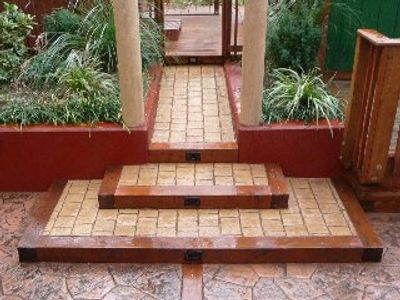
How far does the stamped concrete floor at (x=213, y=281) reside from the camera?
312cm

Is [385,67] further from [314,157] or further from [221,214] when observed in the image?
[221,214]

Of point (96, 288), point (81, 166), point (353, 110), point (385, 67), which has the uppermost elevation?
point (385, 67)

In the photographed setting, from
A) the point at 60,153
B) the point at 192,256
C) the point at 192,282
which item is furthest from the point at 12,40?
the point at 192,282

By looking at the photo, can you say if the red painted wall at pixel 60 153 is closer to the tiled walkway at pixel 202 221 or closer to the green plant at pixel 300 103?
the tiled walkway at pixel 202 221

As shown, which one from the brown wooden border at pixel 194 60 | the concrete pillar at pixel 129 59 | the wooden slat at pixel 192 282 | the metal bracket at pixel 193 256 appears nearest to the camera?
the wooden slat at pixel 192 282

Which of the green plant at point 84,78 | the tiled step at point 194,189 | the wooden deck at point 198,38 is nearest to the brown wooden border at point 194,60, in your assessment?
the wooden deck at point 198,38

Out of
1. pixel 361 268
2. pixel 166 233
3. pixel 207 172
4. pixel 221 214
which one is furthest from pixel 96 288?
pixel 361 268

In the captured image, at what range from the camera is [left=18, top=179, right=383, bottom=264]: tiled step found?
3.38m

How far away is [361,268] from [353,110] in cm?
133

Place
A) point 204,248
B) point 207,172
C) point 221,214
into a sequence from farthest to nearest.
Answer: point 207,172 → point 221,214 → point 204,248

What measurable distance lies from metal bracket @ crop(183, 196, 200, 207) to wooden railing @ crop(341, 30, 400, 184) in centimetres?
140

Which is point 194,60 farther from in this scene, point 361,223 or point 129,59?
point 361,223

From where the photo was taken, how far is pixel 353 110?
3877 millimetres

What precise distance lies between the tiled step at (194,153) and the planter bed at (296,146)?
0.37 feet
